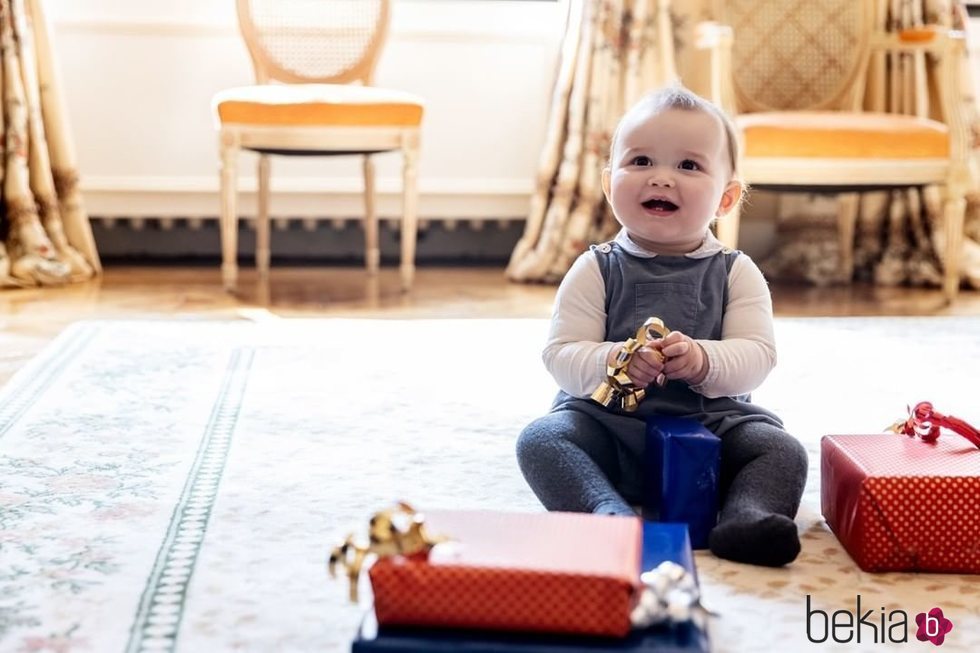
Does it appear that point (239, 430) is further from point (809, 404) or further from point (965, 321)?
point (965, 321)

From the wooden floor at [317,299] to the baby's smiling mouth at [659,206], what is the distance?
1572mm

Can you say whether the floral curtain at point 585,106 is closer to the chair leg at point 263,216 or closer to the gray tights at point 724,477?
the chair leg at point 263,216

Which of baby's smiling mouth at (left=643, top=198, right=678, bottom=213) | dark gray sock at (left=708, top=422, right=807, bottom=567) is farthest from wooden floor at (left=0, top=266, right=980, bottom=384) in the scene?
dark gray sock at (left=708, top=422, right=807, bottom=567)

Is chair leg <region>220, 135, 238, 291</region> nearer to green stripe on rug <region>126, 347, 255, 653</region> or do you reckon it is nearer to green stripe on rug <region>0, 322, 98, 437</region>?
green stripe on rug <region>0, 322, 98, 437</region>

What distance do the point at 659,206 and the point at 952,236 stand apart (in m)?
2.08

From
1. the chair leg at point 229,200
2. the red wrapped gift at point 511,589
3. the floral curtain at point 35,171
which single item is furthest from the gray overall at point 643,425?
the floral curtain at point 35,171

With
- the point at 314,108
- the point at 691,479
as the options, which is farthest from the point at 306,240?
the point at 691,479

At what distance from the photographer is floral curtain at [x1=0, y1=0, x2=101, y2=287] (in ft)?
11.7

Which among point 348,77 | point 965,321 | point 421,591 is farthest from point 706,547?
point 348,77

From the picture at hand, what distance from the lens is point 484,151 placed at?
4.08m

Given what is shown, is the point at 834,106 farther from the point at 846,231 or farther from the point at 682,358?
the point at 682,358

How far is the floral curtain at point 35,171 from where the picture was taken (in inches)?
140

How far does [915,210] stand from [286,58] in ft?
6.49

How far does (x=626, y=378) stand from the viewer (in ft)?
4.69
